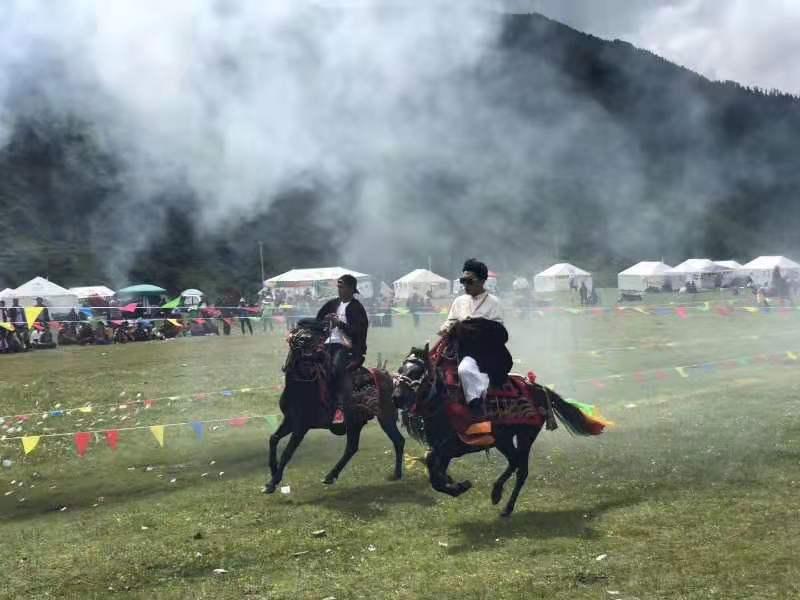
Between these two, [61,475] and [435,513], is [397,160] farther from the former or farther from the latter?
[435,513]

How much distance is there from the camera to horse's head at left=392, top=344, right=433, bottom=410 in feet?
26.6

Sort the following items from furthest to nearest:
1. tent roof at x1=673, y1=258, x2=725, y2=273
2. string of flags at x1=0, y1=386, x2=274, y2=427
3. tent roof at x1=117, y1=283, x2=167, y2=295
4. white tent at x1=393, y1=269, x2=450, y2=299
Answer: tent roof at x1=673, y1=258, x2=725, y2=273, tent roof at x1=117, y1=283, x2=167, y2=295, white tent at x1=393, y1=269, x2=450, y2=299, string of flags at x1=0, y1=386, x2=274, y2=427

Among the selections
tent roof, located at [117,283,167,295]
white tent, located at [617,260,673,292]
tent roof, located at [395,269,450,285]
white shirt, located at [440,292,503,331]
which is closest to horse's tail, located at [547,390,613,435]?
white shirt, located at [440,292,503,331]

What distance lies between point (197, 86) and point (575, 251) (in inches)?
1179

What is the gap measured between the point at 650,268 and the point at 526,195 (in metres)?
22.0

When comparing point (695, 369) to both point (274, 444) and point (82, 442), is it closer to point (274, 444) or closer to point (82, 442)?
point (274, 444)

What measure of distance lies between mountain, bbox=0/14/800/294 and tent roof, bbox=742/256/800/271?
836mm

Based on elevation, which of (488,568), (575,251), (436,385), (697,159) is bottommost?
(488,568)

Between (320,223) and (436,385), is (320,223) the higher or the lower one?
the higher one

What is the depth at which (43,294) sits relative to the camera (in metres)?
41.3

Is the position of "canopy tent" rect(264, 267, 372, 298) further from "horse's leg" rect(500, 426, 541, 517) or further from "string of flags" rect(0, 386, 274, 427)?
"horse's leg" rect(500, 426, 541, 517)

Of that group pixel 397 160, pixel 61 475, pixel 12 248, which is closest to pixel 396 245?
pixel 397 160

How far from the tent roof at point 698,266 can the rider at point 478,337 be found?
48316 mm

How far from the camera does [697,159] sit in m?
36.8
